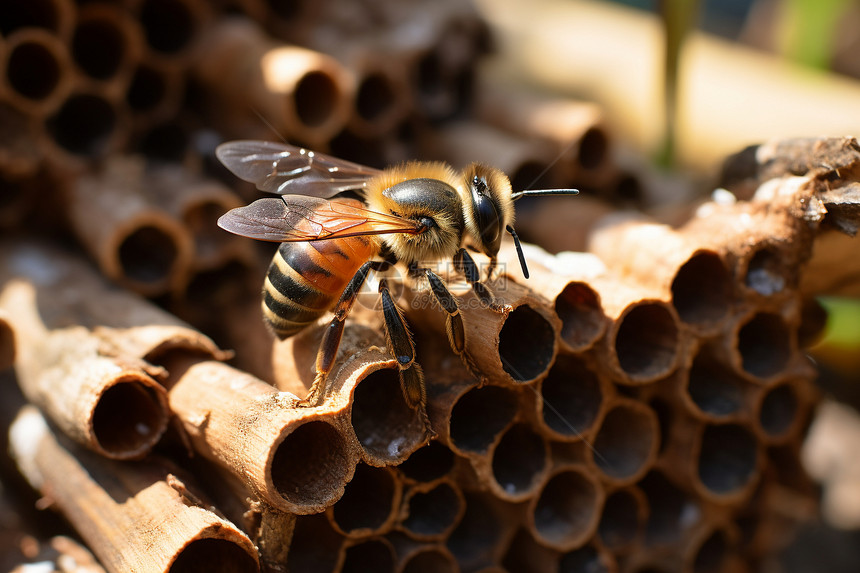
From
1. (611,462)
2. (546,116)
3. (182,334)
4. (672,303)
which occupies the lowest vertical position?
(611,462)

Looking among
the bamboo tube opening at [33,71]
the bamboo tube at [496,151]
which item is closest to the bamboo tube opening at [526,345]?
the bamboo tube at [496,151]

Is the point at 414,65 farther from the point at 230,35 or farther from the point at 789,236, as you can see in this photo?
the point at 789,236

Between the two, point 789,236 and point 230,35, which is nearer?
point 789,236

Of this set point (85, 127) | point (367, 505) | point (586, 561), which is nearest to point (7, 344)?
point (85, 127)

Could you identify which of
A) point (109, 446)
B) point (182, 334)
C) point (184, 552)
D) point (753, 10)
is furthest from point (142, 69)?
point (753, 10)

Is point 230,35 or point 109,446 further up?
point 230,35
